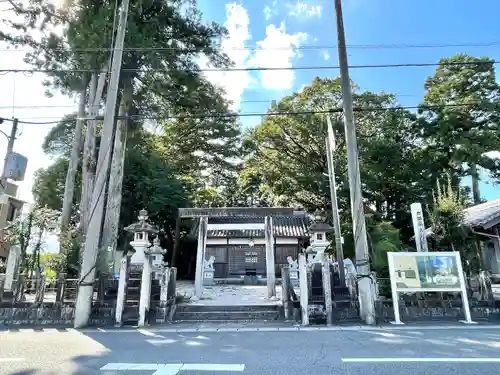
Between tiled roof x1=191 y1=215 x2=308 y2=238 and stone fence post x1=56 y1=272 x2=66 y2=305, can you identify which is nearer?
stone fence post x1=56 y1=272 x2=66 y2=305

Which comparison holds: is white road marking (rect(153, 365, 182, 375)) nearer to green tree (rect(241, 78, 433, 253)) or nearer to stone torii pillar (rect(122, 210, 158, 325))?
stone torii pillar (rect(122, 210, 158, 325))

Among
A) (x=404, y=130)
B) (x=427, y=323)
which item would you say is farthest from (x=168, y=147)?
(x=427, y=323)

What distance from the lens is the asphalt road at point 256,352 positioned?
3.76 metres

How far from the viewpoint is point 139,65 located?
1218cm

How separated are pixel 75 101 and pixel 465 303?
15.6 meters

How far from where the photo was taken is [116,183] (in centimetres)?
1236

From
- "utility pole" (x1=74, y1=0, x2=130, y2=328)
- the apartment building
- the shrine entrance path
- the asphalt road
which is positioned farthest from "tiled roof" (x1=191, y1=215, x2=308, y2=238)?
the apartment building

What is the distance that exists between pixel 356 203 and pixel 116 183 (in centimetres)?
930

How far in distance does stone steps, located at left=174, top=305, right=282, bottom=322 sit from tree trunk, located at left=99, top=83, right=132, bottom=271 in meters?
5.33

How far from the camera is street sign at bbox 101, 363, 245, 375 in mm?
3760

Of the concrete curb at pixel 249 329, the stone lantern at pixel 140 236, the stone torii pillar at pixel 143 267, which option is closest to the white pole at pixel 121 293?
the stone torii pillar at pixel 143 267

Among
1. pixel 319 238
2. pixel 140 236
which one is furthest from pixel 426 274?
pixel 140 236

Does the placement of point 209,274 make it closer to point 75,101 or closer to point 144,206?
point 144,206

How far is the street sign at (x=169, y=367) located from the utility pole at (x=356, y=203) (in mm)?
3908
